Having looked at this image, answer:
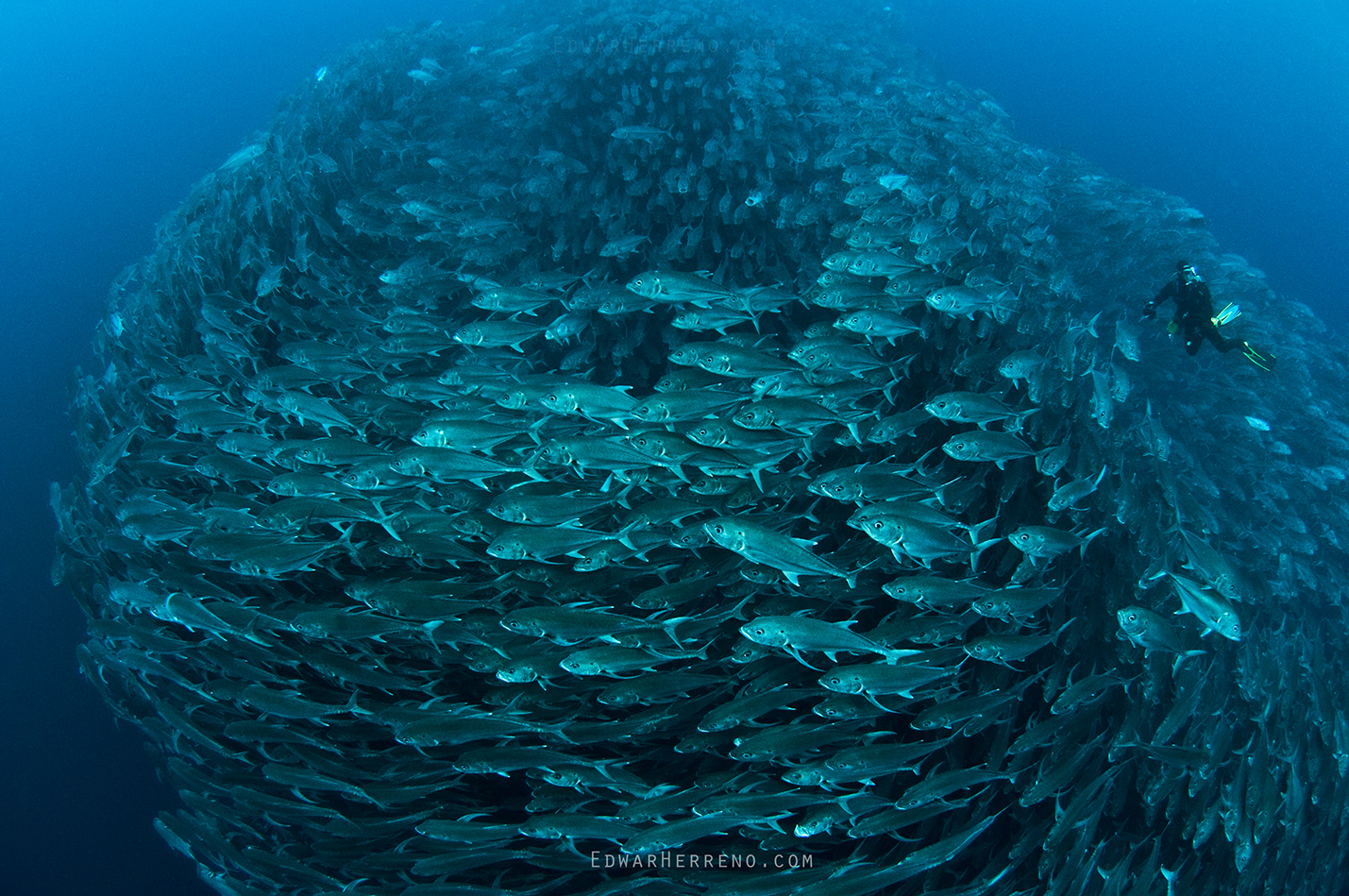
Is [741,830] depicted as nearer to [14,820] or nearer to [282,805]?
[282,805]

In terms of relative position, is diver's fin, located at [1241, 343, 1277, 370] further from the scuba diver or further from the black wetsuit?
the black wetsuit

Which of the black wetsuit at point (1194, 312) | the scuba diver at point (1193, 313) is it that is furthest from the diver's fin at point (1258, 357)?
the black wetsuit at point (1194, 312)

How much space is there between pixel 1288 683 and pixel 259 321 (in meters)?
9.22

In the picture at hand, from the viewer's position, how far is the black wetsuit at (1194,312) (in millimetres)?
6129

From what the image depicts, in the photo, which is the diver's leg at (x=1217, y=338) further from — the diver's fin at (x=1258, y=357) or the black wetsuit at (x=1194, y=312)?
the diver's fin at (x=1258, y=357)

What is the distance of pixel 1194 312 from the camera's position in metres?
6.21

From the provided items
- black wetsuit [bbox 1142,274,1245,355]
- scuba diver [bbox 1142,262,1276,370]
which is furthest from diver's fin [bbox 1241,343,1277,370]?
black wetsuit [bbox 1142,274,1245,355]

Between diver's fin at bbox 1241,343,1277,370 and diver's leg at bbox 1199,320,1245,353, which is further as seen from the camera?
diver's fin at bbox 1241,343,1277,370

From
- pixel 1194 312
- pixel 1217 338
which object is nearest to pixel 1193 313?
pixel 1194 312

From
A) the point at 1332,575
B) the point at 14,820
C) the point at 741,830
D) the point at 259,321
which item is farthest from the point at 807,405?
the point at 14,820

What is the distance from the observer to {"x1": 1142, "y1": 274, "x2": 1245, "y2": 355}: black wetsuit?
20.1 feet

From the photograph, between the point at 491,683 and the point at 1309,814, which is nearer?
the point at 491,683

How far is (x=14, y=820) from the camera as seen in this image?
749 centimetres

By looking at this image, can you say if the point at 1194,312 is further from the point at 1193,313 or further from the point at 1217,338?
the point at 1217,338
